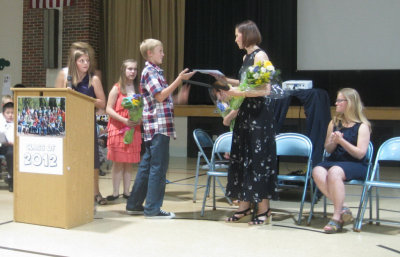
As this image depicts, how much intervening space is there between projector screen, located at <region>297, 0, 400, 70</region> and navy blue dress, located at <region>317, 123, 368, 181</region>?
5984mm

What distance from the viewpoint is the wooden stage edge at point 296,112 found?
345 inches

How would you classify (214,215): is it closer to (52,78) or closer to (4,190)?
(4,190)

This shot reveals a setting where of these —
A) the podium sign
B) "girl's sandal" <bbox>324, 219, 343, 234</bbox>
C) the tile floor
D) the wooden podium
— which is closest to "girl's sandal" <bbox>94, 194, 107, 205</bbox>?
the tile floor

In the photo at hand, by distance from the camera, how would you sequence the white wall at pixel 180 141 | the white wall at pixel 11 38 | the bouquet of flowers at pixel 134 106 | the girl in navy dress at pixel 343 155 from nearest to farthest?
the girl in navy dress at pixel 343 155
the bouquet of flowers at pixel 134 106
the white wall at pixel 180 141
the white wall at pixel 11 38

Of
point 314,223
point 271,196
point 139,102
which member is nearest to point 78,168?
point 139,102

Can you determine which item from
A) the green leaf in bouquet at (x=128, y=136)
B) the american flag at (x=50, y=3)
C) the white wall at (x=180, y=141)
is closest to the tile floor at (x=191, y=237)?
the green leaf in bouquet at (x=128, y=136)

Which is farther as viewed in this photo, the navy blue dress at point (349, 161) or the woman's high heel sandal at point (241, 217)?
the woman's high heel sandal at point (241, 217)

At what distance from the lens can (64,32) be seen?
1113cm

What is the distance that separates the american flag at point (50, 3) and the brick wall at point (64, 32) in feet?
0.33

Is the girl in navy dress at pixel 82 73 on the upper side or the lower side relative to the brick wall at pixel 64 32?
lower

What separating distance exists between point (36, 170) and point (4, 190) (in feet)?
7.99

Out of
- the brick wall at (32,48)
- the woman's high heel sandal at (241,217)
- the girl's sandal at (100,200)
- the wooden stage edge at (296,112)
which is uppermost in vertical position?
the brick wall at (32,48)

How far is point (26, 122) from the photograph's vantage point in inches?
154

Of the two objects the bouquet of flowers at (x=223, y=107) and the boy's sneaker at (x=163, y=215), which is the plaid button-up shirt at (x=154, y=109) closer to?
the bouquet of flowers at (x=223, y=107)
